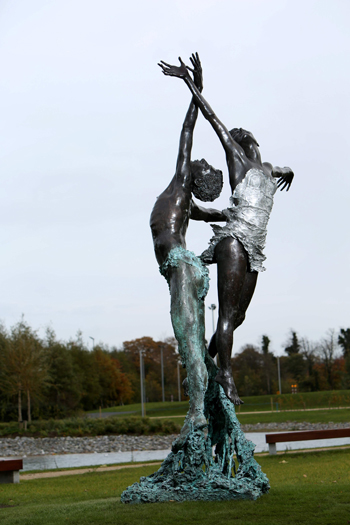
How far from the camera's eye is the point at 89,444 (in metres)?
20.8

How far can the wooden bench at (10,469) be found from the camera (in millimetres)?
9820

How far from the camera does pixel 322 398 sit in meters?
37.9

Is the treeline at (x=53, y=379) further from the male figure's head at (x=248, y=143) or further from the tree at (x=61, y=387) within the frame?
the male figure's head at (x=248, y=143)

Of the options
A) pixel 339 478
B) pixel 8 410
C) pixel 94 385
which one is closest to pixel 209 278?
pixel 339 478

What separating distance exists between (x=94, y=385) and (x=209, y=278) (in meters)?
42.8

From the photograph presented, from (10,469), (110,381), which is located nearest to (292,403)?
(110,381)

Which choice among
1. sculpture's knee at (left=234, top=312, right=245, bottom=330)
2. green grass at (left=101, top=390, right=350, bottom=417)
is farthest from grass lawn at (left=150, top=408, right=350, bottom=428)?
sculpture's knee at (left=234, top=312, right=245, bottom=330)

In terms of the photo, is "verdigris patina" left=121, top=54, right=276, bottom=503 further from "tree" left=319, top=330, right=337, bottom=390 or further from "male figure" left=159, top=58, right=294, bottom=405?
"tree" left=319, top=330, right=337, bottom=390

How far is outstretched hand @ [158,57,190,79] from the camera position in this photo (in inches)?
242

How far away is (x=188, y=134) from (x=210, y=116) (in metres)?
0.30

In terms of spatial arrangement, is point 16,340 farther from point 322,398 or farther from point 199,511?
point 199,511

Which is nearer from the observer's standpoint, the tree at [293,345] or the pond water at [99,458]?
the pond water at [99,458]

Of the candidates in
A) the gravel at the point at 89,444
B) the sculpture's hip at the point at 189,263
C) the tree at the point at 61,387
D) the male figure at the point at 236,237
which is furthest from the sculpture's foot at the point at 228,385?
the tree at the point at 61,387

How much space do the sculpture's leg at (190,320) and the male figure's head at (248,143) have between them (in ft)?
4.87
